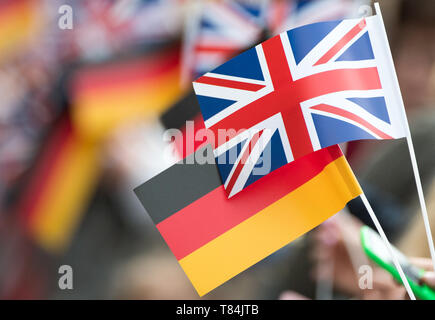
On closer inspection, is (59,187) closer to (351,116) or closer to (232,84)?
(232,84)

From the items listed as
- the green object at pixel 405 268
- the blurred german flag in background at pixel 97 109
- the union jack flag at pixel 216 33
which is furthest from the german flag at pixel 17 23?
the green object at pixel 405 268

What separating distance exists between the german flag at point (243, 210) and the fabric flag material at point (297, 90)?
103 mm

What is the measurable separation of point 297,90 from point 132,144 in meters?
1.00

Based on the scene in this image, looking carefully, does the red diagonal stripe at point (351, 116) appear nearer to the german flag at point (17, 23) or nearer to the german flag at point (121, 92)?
the german flag at point (121, 92)

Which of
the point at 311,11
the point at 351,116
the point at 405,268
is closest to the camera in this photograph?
the point at 351,116

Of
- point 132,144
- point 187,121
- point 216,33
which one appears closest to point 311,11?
point 216,33

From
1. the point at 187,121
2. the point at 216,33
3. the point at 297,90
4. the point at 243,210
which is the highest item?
the point at 216,33

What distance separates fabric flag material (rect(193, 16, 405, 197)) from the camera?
177cm

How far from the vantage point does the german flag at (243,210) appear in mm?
1831

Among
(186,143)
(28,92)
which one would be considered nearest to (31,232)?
(28,92)

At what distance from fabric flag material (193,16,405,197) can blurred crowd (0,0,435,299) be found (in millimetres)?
744

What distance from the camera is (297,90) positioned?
1.78 meters

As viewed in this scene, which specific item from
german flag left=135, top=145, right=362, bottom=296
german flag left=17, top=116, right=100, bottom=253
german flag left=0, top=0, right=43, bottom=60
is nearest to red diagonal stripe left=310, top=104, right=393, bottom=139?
german flag left=135, top=145, right=362, bottom=296
